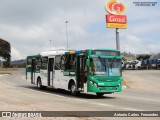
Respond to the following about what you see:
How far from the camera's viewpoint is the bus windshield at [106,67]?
21.9m

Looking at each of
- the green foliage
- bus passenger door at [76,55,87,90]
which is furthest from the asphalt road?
the green foliage

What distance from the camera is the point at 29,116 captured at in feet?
43.0

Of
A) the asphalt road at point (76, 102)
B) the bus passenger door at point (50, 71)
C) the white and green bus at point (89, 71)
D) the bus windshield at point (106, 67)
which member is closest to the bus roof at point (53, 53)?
the white and green bus at point (89, 71)

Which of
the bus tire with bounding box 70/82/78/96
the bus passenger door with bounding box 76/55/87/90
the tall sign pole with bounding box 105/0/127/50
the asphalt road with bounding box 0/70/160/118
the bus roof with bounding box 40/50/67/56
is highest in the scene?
the tall sign pole with bounding box 105/0/127/50

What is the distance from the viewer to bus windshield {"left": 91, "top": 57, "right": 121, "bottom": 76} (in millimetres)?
21859

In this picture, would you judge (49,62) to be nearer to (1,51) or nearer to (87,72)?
(87,72)

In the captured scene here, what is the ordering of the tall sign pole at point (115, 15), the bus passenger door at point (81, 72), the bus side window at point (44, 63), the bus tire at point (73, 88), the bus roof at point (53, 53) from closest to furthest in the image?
the bus passenger door at point (81, 72) → the bus tire at point (73, 88) → the bus roof at point (53, 53) → the bus side window at point (44, 63) → the tall sign pole at point (115, 15)

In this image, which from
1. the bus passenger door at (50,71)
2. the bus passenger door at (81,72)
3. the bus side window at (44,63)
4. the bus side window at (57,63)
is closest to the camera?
the bus passenger door at (81,72)

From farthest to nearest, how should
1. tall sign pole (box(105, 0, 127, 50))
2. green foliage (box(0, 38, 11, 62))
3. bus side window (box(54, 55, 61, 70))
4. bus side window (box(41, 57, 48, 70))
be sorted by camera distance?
green foliage (box(0, 38, 11, 62)), tall sign pole (box(105, 0, 127, 50)), bus side window (box(41, 57, 48, 70)), bus side window (box(54, 55, 61, 70))

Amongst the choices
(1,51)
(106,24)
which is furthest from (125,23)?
(1,51)

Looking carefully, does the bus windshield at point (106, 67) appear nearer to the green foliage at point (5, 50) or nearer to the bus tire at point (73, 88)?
the bus tire at point (73, 88)

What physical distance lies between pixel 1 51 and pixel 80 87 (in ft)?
370

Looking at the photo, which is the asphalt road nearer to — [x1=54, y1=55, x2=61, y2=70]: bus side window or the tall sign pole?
[x1=54, y1=55, x2=61, y2=70]: bus side window

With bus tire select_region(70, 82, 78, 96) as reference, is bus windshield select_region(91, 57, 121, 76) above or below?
above
